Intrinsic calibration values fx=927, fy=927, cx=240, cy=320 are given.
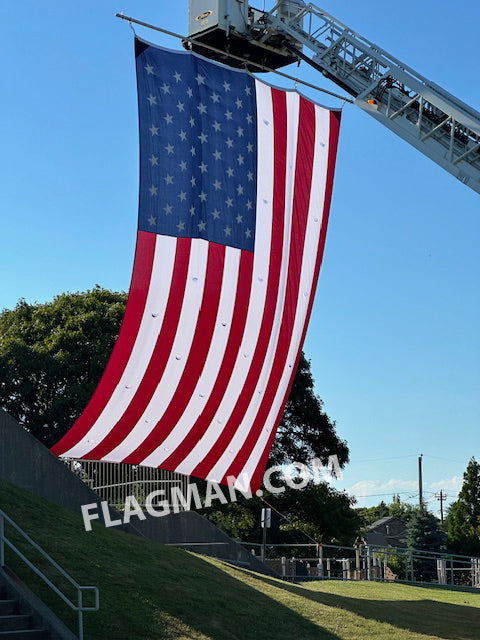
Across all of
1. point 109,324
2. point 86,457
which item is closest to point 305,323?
point 86,457

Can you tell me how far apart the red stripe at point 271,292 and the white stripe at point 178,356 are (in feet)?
3.77

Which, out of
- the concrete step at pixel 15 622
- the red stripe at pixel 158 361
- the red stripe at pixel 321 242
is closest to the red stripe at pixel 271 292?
the red stripe at pixel 321 242

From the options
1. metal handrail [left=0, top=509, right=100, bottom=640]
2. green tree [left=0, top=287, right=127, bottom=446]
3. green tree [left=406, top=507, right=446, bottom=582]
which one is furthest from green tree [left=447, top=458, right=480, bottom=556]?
metal handrail [left=0, top=509, right=100, bottom=640]

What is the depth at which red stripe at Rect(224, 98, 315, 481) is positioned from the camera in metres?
14.8

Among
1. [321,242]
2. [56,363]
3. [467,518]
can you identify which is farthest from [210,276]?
[467,518]

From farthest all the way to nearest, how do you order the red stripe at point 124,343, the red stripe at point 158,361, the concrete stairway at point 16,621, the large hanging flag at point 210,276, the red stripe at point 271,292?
the red stripe at point 271,292 < the large hanging flag at point 210,276 < the red stripe at point 158,361 < the red stripe at point 124,343 < the concrete stairway at point 16,621

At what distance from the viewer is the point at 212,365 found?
1431 centimetres

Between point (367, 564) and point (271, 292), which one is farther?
point (367, 564)

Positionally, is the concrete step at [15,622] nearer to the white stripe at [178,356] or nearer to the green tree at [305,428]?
the white stripe at [178,356]

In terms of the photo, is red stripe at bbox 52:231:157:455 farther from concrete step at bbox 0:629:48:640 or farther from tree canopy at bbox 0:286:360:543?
tree canopy at bbox 0:286:360:543

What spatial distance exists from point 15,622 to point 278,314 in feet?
22.2

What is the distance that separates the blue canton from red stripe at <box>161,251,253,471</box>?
49cm

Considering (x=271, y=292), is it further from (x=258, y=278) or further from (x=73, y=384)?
(x=73, y=384)

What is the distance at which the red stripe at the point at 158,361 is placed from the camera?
13539mm
